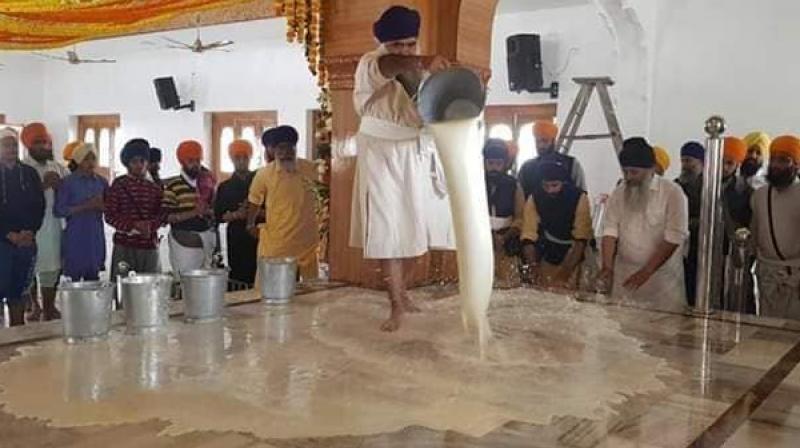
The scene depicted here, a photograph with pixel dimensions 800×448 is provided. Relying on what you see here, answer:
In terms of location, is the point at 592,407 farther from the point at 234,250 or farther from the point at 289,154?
the point at 234,250

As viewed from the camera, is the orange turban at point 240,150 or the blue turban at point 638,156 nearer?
the blue turban at point 638,156

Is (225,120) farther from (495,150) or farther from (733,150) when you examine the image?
(733,150)

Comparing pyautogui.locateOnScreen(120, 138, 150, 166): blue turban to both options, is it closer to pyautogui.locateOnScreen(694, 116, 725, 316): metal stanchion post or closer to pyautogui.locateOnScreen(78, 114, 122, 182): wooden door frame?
pyautogui.locateOnScreen(694, 116, 725, 316): metal stanchion post

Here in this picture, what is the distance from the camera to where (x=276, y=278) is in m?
3.33

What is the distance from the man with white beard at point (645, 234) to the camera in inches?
143

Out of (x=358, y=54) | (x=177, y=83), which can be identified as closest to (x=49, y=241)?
(x=358, y=54)

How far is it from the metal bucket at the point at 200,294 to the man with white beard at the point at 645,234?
1869 mm

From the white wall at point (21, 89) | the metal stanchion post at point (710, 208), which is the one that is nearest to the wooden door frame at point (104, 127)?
the white wall at point (21, 89)

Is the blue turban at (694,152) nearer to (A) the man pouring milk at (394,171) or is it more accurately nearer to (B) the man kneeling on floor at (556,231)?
(B) the man kneeling on floor at (556,231)

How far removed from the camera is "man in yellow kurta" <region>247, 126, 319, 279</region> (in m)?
4.39

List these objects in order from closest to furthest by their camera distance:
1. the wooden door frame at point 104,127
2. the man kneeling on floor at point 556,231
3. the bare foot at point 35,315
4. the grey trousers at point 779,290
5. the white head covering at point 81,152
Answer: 1. the grey trousers at point 779,290
2. the man kneeling on floor at point 556,231
3. the white head covering at point 81,152
4. the bare foot at point 35,315
5. the wooden door frame at point 104,127

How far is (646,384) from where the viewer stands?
2.25m

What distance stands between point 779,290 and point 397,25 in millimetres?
2451

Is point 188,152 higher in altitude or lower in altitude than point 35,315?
higher
